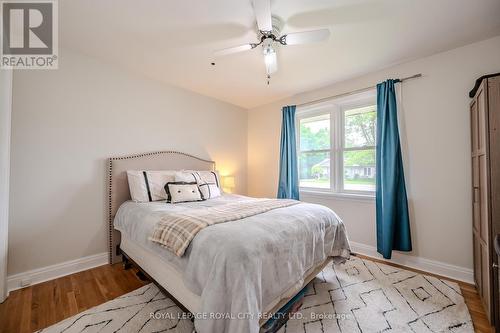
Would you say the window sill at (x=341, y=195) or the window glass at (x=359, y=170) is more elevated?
the window glass at (x=359, y=170)

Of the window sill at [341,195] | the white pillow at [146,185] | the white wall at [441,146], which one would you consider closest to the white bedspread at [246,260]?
the white pillow at [146,185]

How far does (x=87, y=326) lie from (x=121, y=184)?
1.50m

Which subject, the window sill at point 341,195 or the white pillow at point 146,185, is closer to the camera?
the white pillow at point 146,185

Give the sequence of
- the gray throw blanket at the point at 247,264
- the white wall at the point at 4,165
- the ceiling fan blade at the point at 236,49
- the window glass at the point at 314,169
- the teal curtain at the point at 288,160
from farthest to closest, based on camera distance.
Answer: the teal curtain at the point at 288,160 → the window glass at the point at 314,169 → the ceiling fan blade at the point at 236,49 → the white wall at the point at 4,165 → the gray throw blanket at the point at 247,264

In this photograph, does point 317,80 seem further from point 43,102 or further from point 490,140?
point 43,102

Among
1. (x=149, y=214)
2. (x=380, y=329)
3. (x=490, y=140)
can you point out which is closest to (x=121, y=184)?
(x=149, y=214)

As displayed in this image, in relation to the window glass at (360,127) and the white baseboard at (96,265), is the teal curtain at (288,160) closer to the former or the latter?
the window glass at (360,127)

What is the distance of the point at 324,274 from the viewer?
229 centimetres

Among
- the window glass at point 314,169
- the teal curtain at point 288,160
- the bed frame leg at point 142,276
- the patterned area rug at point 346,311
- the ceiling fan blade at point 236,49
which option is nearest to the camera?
the patterned area rug at point 346,311

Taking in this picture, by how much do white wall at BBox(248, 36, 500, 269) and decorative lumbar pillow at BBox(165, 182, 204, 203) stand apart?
2.38m

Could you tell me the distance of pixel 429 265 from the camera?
7.77 feet

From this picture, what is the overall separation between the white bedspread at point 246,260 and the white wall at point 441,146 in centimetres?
143

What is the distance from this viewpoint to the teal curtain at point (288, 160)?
354 centimetres

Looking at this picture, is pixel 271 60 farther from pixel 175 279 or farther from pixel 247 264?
pixel 175 279
